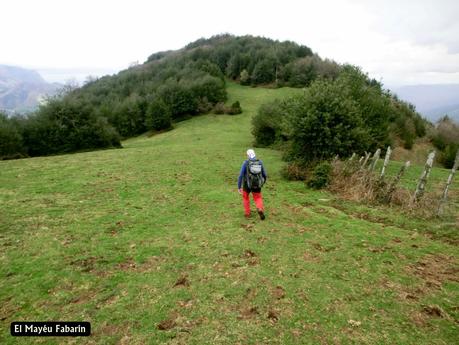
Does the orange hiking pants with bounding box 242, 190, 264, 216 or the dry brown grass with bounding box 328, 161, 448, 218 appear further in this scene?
the dry brown grass with bounding box 328, 161, 448, 218

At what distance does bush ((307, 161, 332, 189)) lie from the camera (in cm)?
1585

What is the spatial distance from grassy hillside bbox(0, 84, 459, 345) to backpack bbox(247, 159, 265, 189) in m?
1.44

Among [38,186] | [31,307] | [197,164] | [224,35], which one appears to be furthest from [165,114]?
[224,35]

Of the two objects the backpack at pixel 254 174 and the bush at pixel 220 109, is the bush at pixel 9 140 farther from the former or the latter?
the bush at pixel 220 109

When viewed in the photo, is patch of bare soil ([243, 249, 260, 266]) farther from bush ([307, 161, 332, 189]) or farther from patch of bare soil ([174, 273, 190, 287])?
bush ([307, 161, 332, 189])

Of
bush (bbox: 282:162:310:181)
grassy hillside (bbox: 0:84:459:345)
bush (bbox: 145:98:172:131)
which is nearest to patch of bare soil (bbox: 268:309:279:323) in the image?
grassy hillside (bbox: 0:84:459:345)

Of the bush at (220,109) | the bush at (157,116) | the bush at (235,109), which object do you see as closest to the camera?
the bush at (157,116)

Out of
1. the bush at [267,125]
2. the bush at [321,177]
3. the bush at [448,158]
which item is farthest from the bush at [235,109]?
the bush at [321,177]

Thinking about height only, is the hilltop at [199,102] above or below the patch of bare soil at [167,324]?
above

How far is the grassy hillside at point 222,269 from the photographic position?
5.75 metres

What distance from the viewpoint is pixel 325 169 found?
1611 cm

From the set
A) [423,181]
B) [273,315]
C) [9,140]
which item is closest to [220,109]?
[9,140]

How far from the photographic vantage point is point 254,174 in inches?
429

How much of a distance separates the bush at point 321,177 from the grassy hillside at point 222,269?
1084mm
